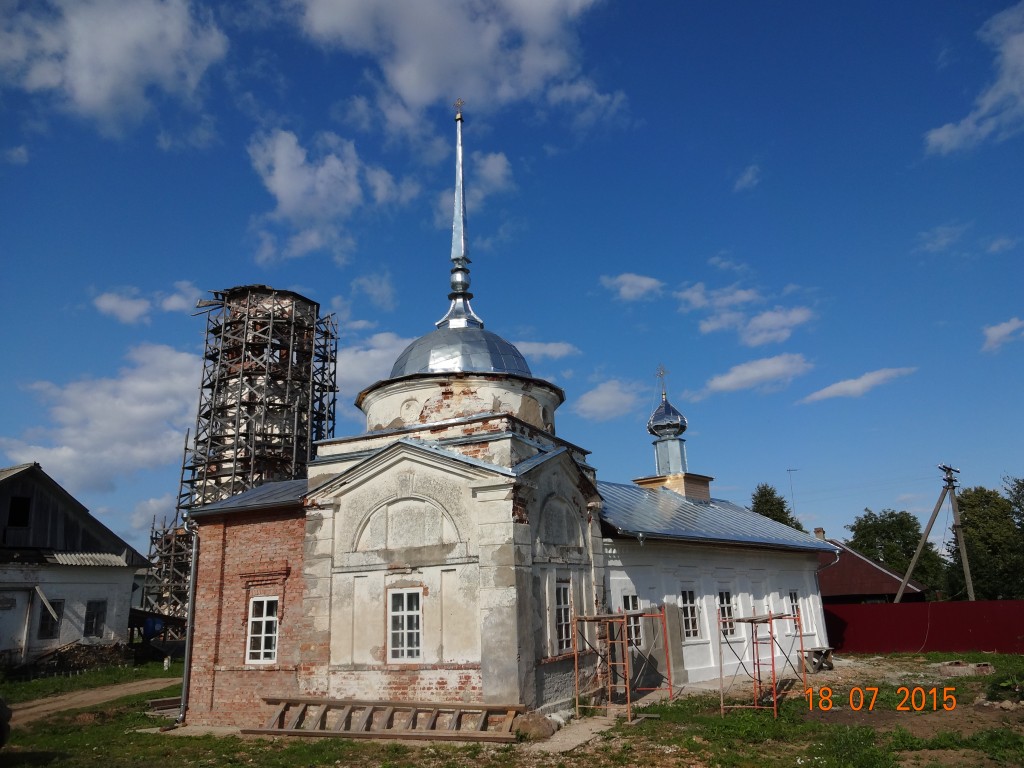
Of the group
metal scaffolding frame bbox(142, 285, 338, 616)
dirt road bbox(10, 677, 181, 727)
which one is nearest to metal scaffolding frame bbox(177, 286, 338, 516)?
metal scaffolding frame bbox(142, 285, 338, 616)

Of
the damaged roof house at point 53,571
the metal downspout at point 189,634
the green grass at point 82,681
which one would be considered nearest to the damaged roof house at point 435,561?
the metal downspout at point 189,634

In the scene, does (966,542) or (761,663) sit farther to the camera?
(966,542)

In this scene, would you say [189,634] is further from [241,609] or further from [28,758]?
[28,758]

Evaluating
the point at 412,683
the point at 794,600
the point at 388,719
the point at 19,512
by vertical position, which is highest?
the point at 19,512

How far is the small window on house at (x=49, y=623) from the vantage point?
77.2 ft

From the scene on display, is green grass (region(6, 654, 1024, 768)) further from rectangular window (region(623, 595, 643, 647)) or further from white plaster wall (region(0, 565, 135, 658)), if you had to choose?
white plaster wall (region(0, 565, 135, 658))

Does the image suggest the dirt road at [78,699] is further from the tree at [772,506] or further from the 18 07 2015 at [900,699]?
the tree at [772,506]

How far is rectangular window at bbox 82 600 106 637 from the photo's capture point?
24.9 m

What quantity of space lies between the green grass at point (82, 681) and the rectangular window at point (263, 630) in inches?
336

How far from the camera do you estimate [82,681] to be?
21297 mm

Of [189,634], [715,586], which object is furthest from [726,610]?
[189,634]

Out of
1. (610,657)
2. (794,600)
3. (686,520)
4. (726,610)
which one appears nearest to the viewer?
(610,657)

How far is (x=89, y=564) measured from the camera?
25250 mm

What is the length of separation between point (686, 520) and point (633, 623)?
4517 mm
